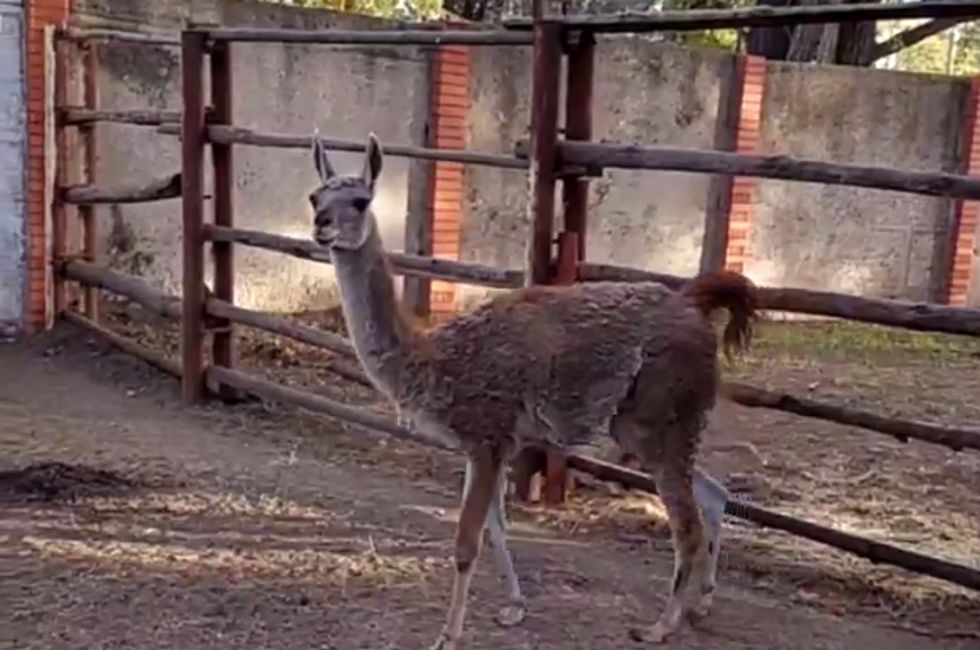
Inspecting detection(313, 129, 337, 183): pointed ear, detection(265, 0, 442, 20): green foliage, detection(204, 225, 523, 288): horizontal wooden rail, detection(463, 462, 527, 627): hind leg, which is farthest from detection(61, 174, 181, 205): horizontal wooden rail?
detection(265, 0, 442, 20): green foliage

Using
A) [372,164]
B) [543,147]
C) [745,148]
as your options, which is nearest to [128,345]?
[543,147]

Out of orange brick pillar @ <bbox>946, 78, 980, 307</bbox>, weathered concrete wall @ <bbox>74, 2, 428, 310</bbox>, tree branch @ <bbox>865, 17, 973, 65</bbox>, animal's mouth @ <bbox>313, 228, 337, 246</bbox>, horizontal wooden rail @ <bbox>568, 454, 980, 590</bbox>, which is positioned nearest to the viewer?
animal's mouth @ <bbox>313, 228, 337, 246</bbox>

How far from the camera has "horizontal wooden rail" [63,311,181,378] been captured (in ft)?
22.0

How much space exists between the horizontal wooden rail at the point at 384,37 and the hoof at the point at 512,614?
2163mm

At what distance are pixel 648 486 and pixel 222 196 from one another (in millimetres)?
2949

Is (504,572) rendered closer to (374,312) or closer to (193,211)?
(374,312)

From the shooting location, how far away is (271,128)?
8.71 metres

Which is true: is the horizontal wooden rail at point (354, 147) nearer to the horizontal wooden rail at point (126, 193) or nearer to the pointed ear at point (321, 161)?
the horizontal wooden rail at point (126, 193)

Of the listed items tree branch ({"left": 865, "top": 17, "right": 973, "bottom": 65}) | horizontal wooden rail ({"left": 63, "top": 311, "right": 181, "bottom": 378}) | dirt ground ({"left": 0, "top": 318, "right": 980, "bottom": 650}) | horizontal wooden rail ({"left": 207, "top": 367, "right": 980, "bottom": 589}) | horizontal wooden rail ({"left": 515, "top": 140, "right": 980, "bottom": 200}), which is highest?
tree branch ({"left": 865, "top": 17, "right": 973, "bottom": 65})

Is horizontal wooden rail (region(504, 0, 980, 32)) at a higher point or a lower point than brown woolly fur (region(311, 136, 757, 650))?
higher

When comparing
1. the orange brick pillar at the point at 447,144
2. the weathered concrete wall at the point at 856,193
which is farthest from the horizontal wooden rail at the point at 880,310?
the weathered concrete wall at the point at 856,193

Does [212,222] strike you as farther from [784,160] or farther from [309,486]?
[784,160]

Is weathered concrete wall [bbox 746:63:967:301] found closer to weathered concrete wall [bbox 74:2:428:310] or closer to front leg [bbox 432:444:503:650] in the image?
weathered concrete wall [bbox 74:2:428:310]

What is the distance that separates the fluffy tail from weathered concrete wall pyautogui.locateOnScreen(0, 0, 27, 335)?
202 inches
